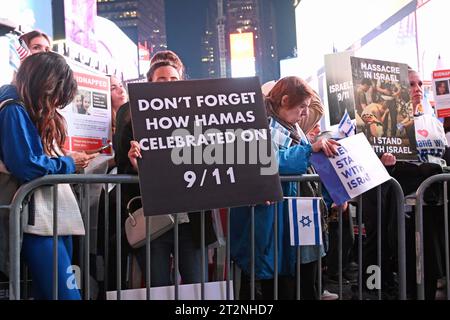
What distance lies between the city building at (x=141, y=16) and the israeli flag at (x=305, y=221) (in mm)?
73926

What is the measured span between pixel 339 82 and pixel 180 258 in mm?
2130

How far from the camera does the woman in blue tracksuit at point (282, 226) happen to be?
3.15m

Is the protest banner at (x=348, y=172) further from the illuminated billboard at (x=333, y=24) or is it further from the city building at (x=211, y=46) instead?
the city building at (x=211, y=46)

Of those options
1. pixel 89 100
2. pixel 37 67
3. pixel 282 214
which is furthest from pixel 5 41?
pixel 282 214

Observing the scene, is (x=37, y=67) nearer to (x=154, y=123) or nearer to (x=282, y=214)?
(x=154, y=123)

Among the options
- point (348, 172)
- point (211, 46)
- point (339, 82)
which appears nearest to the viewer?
point (348, 172)

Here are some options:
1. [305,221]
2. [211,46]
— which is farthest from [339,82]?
[211,46]

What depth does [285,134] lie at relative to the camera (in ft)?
10.8

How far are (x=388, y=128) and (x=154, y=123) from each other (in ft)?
5.59

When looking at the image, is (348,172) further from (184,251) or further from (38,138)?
(38,138)

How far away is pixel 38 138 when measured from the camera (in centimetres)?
281

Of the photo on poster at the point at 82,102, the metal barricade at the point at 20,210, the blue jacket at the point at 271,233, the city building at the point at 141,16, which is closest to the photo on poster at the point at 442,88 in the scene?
the blue jacket at the point at 271,233

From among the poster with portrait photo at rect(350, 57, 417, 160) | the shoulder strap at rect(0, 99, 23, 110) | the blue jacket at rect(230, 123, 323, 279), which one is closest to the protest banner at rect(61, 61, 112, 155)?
the shoulder strap at rect(0, 99, 23, 110)
